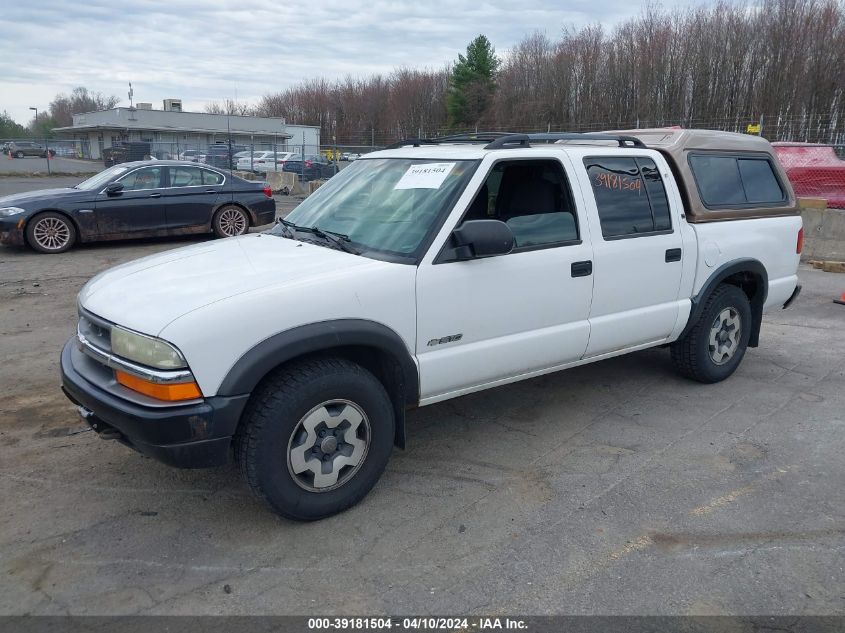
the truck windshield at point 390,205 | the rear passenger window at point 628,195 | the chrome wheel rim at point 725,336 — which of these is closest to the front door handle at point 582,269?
the rear passenger window at point 628,195

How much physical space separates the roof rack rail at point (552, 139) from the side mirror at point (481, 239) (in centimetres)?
76

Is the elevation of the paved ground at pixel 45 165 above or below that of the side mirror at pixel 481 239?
above

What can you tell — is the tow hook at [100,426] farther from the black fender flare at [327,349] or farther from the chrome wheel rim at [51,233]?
the chrome wheel rim at [51,233]

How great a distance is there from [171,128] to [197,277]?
58229mm

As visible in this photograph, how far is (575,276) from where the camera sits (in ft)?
13.9

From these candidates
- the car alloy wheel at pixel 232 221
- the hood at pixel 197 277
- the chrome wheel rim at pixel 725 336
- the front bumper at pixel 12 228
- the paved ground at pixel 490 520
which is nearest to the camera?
the paved ground at pixel 490 520

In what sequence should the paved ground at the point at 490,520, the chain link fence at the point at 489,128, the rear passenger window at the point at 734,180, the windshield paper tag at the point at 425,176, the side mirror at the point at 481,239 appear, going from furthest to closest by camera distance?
the chain link fence at the point at 489,128
the rear passenger window at the point at 734,180
the windshield paper tag at the point at 425,176
the side mirror at the point at 481,239
the paved ground at the point at 490,520

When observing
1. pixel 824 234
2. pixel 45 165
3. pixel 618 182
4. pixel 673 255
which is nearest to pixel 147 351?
pixel 618 182

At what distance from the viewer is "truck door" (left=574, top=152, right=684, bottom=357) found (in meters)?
4.41

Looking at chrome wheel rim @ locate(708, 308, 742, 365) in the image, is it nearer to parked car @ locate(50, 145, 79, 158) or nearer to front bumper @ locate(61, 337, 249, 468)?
front bumper @ locate(61, 337, 249, 468)

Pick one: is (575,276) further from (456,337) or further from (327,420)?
(327,420)

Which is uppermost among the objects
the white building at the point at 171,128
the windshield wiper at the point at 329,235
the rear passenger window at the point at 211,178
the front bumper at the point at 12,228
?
the white building at the point at 171,128

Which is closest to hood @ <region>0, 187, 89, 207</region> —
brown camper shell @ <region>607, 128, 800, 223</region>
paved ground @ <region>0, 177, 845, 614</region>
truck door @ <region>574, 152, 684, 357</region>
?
paved ground @ <region>0, 177, 845, 614</region>

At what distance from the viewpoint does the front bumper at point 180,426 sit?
2.95 metres
